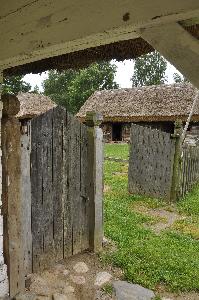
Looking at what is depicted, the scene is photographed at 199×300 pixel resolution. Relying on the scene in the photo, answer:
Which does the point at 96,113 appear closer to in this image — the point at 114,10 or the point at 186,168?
the point at 114,10

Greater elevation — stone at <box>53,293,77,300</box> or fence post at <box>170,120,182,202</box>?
fence post at <box>170,120,182,202</box>

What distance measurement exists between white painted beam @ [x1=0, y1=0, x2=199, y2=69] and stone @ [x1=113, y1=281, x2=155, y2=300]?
2.71 m

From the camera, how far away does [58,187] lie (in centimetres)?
386

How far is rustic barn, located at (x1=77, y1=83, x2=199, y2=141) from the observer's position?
23781 millimetres

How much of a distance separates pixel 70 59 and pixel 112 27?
91cm

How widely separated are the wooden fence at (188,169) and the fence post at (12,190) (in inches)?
199

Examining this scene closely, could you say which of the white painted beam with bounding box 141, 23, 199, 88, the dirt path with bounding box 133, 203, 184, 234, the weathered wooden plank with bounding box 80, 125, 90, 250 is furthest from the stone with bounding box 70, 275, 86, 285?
the white painted beam with bounding box 141, 23, 199, 88

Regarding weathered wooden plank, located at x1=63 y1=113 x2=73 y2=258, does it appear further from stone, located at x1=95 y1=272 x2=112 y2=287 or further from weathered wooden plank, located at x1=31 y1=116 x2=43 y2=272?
stone, located at x1=95 y1=272 x2=112 y2=287

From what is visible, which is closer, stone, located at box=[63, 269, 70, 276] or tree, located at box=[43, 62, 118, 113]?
stone, located at box=[63, 269, 70, 276]

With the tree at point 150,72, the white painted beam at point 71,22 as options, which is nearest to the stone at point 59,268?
the white painted beam at point 71,22

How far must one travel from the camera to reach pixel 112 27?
117 centimetres

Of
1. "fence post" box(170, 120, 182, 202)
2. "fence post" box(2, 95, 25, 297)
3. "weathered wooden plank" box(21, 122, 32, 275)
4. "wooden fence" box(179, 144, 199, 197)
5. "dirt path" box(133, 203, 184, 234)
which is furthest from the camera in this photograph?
"wooden fence" box(179, 144, 199, 197)

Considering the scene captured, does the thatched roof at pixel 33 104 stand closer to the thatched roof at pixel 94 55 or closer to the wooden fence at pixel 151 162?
the wooden fence at pixel 151 162

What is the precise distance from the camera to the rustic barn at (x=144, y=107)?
2378 centimetres
